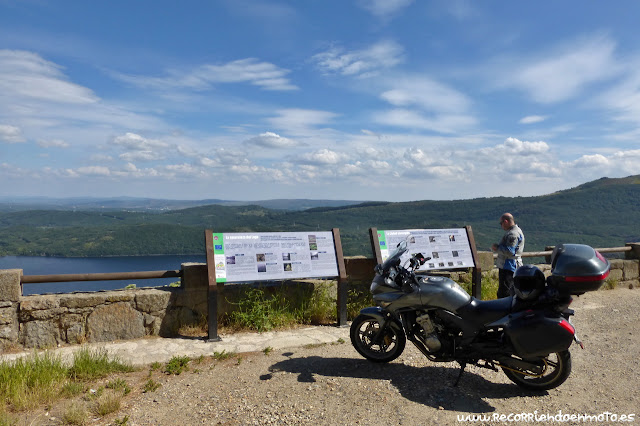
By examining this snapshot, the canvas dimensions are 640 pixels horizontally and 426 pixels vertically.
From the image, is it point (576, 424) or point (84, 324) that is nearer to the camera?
point (576, 424)

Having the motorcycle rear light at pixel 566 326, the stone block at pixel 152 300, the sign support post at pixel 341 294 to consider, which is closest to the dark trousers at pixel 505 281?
the sign support post at pixel 341 294

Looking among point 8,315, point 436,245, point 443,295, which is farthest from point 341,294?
point 8,315

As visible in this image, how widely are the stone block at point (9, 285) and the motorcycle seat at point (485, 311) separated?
4.96m

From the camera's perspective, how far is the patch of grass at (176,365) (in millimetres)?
4352

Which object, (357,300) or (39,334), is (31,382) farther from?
(357,300)

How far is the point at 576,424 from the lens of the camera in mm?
3180

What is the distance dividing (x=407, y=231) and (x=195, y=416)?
4.38 meters

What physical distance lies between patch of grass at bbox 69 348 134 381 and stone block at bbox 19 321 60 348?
3.14 feet

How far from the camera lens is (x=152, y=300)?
5.54 meters

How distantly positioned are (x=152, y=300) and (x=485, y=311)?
4.05 m

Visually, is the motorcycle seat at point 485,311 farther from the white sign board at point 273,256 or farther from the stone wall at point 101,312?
the stone wall at point 101,312

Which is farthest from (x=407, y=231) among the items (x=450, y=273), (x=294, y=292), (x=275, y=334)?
(x=275, y=334)

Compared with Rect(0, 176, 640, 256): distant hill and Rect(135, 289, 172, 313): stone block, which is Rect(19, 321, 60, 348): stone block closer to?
Rect(135, 289, 172, 313): stone block

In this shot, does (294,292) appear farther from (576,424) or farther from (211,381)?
(576,424)
